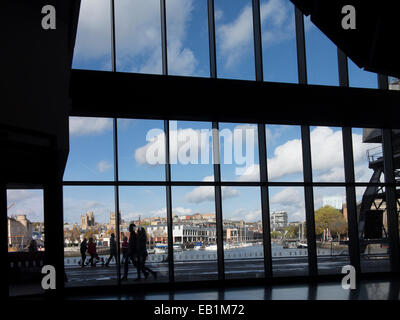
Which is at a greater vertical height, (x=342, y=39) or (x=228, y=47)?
(x=228, y=47)

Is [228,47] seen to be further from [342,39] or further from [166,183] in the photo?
[342,39]

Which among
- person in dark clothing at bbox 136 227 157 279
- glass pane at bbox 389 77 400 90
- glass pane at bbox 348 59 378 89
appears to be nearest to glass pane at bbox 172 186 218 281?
person in dark clothing at bbox 136 227 157 279

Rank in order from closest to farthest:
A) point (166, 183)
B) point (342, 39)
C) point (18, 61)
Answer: point (18, 61) → point (342, 39) → point (166, 183)

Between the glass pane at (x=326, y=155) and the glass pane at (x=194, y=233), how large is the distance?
3.05 meters

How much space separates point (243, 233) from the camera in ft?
38.6

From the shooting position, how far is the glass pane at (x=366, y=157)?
503 inches

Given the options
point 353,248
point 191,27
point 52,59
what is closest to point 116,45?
point 191,27

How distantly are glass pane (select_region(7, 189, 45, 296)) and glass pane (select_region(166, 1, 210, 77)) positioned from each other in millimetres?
4779

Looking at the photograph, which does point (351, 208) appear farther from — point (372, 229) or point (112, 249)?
point (112, 249)

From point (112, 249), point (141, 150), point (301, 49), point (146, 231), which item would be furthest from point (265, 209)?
point (301, 49)

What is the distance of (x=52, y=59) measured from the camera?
6883 millimetres

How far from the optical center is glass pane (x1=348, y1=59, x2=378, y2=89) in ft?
43.3

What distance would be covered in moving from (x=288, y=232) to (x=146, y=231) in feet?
12.1

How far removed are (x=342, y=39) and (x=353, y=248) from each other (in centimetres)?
756
